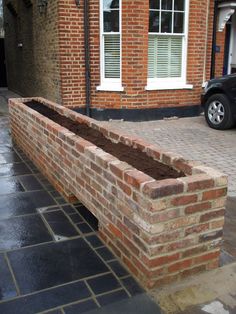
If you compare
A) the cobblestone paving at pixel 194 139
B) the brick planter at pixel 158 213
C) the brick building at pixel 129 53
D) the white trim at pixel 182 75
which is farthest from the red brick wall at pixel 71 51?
the brick planter at pixel 158 213

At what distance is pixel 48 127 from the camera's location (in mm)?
4621

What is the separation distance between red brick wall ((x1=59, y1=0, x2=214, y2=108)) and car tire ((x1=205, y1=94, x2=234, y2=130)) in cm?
126

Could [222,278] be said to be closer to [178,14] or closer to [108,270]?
[108,270]

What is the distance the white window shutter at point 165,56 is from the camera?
9.13 meters

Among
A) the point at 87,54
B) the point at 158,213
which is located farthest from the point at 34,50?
the point at 158,213

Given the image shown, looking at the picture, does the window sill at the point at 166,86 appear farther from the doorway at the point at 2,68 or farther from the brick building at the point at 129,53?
the doorway at the point at 2,68

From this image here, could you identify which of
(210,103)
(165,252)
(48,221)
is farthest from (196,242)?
(210,103)

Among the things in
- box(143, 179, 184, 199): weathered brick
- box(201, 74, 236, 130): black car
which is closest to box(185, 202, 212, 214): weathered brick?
box(143, 179, 184, 199): weathered brick

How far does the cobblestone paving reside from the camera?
5.97 meters

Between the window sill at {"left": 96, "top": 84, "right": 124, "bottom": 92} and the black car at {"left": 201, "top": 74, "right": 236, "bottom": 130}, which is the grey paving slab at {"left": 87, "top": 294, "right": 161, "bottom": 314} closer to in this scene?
the black car at {"left": 201, "top": 74, "right": 236, "bottom": 130}

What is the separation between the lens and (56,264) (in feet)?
9.82

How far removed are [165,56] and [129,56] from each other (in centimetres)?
105

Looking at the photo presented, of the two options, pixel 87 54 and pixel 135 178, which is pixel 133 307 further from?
pixel 87 54

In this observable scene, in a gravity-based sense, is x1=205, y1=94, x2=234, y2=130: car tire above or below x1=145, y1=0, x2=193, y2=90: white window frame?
below
